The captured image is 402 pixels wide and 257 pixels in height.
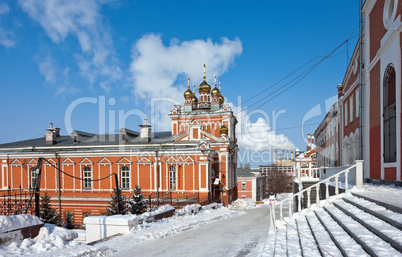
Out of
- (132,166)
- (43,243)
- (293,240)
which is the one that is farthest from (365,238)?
(132,166)

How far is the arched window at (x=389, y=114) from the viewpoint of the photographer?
10211 millimetres

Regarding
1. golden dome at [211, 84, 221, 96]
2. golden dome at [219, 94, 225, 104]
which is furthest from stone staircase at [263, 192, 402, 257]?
golden dome at [219, 94, 225, 104]

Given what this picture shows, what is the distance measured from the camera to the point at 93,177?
29.5 metres

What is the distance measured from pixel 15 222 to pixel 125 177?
2277 cm

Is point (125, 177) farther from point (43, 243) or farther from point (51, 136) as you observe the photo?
point (43, 243)

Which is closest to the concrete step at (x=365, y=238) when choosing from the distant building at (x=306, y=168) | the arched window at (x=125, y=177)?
the distant building at (x=306, y=168)

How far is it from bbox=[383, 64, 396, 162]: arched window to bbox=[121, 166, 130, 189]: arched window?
23.6 meters

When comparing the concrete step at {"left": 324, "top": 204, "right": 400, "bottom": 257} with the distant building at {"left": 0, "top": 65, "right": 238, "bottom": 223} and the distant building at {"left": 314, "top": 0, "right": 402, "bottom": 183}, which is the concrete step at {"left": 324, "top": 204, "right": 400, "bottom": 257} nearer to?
A: the distant building at {"left": 314, "top": 0, "right": 402, "bottom": 183}

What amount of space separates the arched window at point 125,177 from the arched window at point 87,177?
359 centimetres

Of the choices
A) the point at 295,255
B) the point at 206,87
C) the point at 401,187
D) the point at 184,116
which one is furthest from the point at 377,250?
the point at 206,87

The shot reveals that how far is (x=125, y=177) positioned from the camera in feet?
95.2

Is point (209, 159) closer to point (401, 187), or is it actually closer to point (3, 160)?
point (401, 187)

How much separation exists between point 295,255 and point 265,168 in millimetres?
92535

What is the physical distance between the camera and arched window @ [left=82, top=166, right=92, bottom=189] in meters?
29.8
